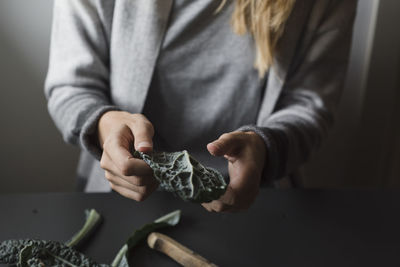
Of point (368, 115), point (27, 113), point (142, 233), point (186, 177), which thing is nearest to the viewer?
point (186, 177)

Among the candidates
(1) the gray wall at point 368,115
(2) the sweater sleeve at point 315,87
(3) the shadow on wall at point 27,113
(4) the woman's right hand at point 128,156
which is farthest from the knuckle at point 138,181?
(1) the gray wall at point 368,115

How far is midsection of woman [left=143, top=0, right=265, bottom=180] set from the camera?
0.62 meters

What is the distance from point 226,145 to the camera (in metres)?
0.43

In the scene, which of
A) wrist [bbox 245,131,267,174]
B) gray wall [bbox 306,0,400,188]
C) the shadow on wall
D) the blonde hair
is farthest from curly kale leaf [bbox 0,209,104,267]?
gray wall [bbox 306,0,400,188]

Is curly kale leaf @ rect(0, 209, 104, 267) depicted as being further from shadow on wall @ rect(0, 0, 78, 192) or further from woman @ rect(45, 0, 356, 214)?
shadow on wall @ rect(0, 0, 78, 192)

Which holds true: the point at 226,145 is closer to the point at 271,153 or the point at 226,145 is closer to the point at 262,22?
the point at 271,153

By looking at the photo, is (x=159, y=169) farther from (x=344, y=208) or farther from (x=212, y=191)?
(x=344, y=208)

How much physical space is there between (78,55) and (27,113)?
1.06ft

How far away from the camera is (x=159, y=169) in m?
0.38

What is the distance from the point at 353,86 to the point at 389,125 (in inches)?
5.0

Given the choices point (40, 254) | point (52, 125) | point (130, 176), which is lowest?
point (52, 125)

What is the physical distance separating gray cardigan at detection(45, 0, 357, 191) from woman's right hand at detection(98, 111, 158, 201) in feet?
0.31

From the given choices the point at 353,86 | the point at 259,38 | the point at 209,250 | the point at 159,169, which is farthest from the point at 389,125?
the point at 159,169

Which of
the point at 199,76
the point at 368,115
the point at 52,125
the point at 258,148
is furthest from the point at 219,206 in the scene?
the point at 368,115
